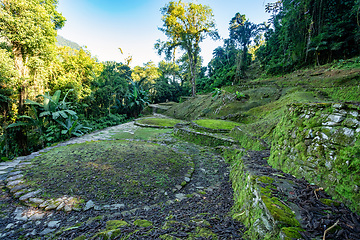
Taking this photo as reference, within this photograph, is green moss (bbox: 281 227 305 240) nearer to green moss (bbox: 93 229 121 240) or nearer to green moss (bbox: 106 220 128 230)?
green moss (bbox: 93 229 121 240)

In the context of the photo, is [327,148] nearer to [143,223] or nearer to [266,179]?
[266,179]

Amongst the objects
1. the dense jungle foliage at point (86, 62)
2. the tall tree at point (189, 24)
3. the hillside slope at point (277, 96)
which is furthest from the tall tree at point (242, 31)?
the hillside slope at point (277, 96)

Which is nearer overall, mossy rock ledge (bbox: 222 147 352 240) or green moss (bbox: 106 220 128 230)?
mossy rock ledge (bbox: 222 147 352 240)

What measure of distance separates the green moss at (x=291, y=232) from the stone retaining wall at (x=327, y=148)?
602mm

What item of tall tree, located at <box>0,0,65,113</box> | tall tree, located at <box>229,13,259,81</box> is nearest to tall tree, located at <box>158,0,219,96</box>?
tall tree, located at <box>229,13,259,81</box>

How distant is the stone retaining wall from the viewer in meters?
1.33

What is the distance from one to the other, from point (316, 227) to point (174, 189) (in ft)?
7.11

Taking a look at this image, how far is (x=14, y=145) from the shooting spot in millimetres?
6422

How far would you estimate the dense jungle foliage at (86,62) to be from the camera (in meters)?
6.15

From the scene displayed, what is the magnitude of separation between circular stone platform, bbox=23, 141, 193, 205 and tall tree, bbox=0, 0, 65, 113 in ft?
18.5

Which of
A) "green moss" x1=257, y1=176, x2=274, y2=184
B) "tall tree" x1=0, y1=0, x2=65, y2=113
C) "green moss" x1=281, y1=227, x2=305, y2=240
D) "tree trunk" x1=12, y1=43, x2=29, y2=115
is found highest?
"tall tree" x1=0, y1=0, x2=65, y2=113

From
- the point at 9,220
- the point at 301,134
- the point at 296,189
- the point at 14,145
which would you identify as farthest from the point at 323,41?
the point at 14,145

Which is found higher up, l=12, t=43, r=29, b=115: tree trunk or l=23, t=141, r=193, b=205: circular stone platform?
l=12, t=43, r=29, b=115: tree trunk

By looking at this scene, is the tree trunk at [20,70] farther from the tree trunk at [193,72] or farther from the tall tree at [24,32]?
the tree trunk at [193,72]
